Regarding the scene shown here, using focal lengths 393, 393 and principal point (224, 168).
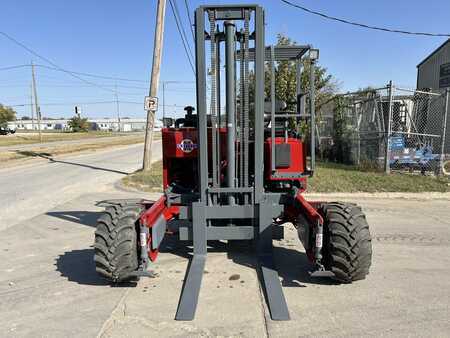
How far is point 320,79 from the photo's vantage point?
645 inches

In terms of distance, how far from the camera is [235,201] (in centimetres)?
487

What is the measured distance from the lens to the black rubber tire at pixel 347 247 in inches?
157

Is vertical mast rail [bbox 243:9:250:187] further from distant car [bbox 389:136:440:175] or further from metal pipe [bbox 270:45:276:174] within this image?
distant car [bbox 389:136:440:175]

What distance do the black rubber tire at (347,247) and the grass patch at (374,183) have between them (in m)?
5.95

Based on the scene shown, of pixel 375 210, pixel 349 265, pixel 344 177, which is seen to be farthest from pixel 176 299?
pixel 344 177

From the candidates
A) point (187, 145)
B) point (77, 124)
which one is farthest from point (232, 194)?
point (77, 124)

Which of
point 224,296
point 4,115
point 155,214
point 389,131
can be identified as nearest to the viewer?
point 224,296

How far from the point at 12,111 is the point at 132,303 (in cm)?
9168

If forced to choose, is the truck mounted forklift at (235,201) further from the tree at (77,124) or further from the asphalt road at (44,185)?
the tree at (77,124)

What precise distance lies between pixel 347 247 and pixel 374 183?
688 centimetres

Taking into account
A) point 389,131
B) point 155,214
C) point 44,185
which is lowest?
point 44,185

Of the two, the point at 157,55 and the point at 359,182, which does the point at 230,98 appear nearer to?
the point at 359,182

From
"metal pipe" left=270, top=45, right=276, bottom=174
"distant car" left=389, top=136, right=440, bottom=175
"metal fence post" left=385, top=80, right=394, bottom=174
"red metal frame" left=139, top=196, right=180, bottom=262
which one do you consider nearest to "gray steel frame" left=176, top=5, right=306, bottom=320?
"metal pipe" left=270, top=45, right=276, bottom=174

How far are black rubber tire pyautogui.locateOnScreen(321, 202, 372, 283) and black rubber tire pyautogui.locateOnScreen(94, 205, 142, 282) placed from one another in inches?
79.4
